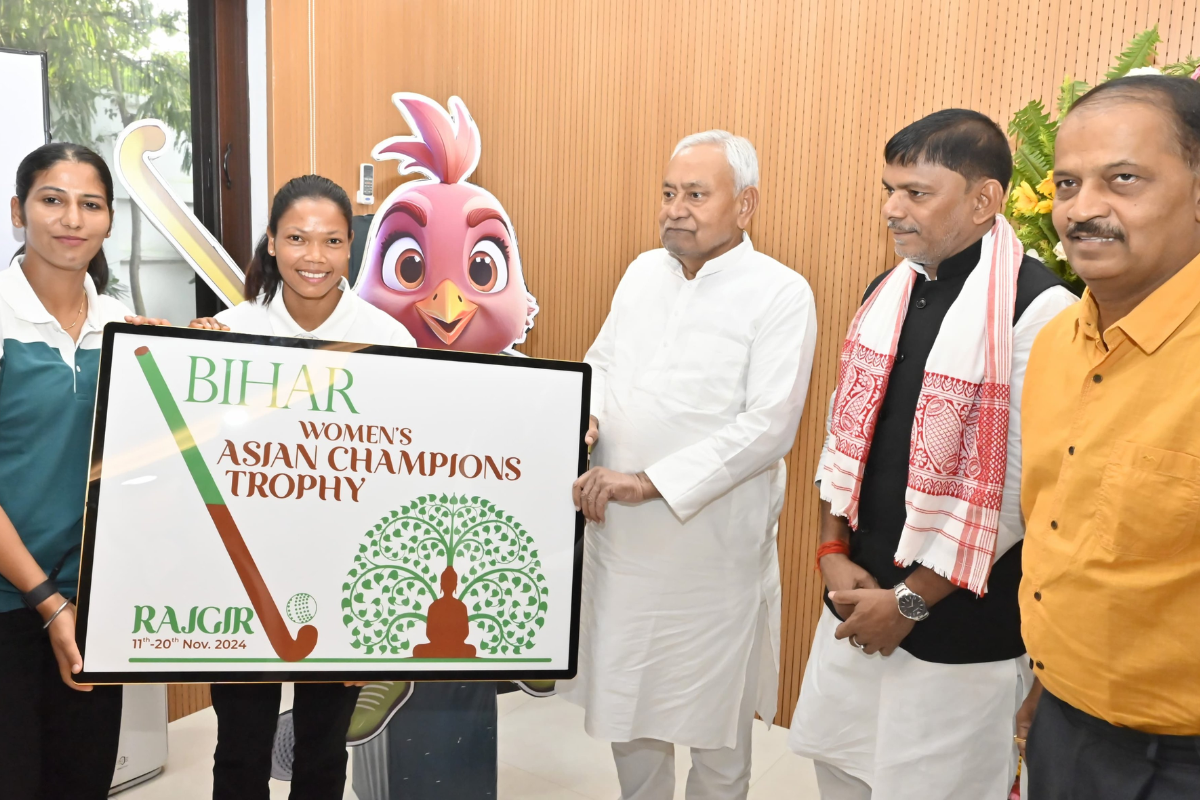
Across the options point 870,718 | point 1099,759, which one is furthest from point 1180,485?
point 870,718

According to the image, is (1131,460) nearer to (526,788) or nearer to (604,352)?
(604,352)

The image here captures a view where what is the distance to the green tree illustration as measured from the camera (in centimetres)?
174

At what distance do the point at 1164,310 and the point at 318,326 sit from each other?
64.5 inches

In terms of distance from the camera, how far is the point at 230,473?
1.68 m

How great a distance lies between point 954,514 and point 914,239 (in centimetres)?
52

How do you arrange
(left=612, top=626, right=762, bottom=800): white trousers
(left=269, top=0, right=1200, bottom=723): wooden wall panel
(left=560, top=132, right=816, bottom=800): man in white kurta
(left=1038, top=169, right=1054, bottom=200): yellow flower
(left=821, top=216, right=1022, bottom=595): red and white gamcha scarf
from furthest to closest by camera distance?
(left=269, top=0, right=1200, bottom=723): wooden wall panel
(left=612, top=626, right=762, bottom=800): white trousers
(left=560, top=132, right=816, bottom=800): man in white kurta
(left=1038, top=169, right=1054, bottom=200): yellow flower
(left=821, top=216, right=1022, bottom=595): red and white gamcha scarf

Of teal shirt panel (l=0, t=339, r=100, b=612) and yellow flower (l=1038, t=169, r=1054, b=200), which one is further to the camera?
yellow flower (l=1038, t=169, r=1054, b=200)

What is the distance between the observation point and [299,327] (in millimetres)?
1978

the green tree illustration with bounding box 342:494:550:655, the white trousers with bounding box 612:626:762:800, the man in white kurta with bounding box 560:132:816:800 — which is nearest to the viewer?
the green tree illustration with bounding box 342:494:550:655

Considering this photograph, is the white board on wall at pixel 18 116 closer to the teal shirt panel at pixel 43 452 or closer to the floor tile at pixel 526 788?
the teal shirt panel at pixel 43 452

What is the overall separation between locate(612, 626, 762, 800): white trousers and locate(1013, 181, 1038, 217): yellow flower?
122 cm

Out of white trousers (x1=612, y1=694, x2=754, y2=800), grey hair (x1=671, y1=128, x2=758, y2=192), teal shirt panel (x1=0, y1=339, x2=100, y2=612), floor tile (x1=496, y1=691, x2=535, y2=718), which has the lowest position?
floor tile (x1=496, y1=691, x2=535, y2=718)

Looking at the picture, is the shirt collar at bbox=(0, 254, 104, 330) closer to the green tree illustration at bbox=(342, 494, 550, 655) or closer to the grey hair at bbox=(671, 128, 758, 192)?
the green tree illustration at bbox=(342, 494, 550, 655)

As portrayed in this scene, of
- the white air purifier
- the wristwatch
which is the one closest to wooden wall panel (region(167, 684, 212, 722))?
the white air purifier
